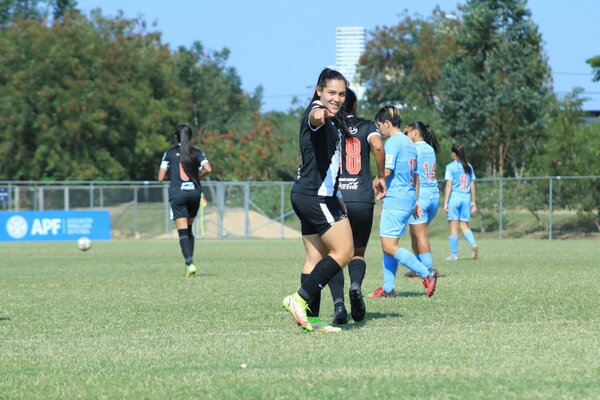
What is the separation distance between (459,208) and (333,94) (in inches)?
490

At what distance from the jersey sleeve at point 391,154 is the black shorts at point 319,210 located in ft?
10.9

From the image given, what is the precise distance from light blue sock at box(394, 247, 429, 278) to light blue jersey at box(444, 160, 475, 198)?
816cm

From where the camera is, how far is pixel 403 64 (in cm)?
7319

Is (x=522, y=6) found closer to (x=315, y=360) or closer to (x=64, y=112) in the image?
(x=64, y=112)

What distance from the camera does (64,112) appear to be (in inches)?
2222

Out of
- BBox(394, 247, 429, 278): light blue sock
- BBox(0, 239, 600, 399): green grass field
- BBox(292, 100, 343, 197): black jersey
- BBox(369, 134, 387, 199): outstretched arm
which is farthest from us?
BBox(394, 247, 429, 278): light blue sock

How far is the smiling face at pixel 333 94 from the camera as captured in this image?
8.33m

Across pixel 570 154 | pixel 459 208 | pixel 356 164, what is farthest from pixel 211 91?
pixel 356 164

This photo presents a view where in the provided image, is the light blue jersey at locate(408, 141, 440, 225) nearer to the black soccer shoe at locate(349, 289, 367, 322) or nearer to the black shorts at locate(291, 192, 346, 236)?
the black soccer shoe at locate(349, 289, 367, 322)

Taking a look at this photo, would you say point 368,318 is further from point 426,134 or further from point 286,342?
point 426,134

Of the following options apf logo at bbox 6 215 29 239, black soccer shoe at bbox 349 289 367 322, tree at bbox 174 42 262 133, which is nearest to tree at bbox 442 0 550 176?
apf logo at bbox 6 215 29 239

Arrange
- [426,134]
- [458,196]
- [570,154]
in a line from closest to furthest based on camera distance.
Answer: [426,134] → [458,196] → [570,154]

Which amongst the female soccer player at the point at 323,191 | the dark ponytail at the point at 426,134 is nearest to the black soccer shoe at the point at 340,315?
the female soccer player at the point at 323,191

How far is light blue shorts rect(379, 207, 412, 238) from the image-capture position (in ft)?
38.5
